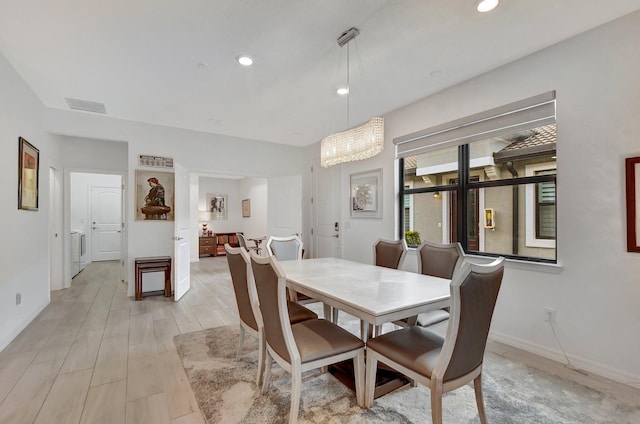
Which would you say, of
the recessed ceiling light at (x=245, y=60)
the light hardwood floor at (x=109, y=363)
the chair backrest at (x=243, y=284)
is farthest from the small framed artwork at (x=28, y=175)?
the chair backrest at (x=243, y=284)

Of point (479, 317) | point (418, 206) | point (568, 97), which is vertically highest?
point (568, 97)

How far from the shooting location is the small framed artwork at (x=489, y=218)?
308 centimetres

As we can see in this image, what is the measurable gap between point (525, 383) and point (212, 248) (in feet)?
26.0

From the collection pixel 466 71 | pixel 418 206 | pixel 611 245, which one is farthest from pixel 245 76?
pixel 611 245

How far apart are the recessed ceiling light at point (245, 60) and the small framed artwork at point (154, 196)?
267 centimetres

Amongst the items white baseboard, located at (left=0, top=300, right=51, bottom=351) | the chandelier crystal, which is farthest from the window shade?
white baseboard, located at (left=0, top=300, right=51, bottom=351)

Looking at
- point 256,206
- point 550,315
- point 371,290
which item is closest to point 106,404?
point 371,290

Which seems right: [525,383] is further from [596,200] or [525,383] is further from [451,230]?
[451,230]

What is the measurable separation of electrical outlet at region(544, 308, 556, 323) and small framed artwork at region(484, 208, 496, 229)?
Result: 2.99 ft

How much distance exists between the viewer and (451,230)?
3.41 meters

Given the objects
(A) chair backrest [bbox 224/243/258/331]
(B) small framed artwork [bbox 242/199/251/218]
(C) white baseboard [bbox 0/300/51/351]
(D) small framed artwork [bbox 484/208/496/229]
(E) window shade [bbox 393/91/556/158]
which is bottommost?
(C) white baseboard [bbox 0/300/51/351]

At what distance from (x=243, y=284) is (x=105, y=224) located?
755 cm

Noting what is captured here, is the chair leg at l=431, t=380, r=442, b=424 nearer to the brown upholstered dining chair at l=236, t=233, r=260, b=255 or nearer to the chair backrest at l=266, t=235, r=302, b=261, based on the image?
the brown upholstered dining chair at l=236, t=233, r=260, b=255

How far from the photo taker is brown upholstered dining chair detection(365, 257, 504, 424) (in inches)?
52.6
